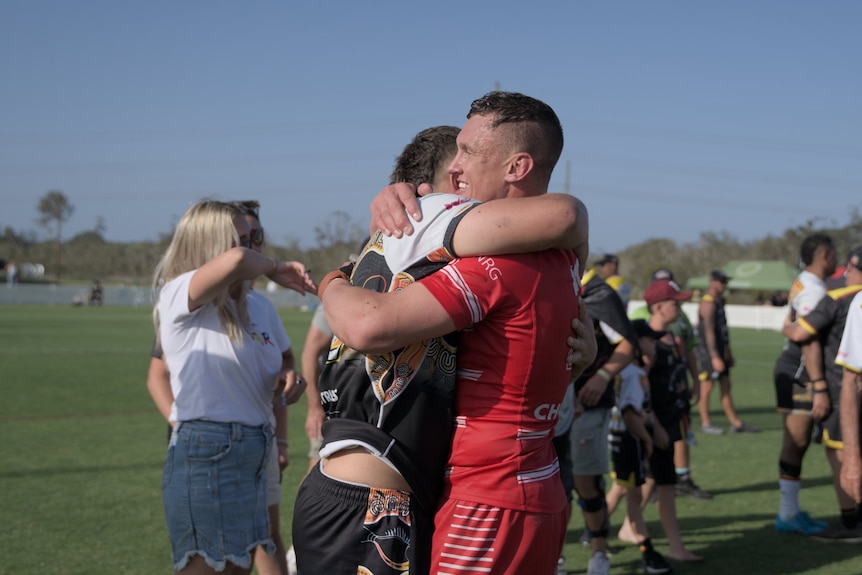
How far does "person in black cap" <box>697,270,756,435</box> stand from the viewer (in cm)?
1205

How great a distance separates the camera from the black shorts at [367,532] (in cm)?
204

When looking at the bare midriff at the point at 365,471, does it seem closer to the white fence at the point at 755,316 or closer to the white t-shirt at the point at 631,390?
the white t-shirt at the point at 631,390

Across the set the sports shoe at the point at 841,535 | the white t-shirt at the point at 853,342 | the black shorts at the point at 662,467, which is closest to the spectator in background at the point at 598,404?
the black shorts at the point at 662,467

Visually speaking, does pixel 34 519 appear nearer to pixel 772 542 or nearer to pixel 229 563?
pixel 229 563

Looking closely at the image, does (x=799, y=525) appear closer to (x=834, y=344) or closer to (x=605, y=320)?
(x=834, y=344)

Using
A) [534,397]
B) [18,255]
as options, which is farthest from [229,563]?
[18,255]

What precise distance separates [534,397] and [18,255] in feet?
321

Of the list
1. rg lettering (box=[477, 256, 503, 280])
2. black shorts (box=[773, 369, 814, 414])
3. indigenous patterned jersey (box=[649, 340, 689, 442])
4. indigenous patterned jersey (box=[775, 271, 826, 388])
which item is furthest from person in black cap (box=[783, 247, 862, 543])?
rg lettering (box=[477, 256, 503, 280])

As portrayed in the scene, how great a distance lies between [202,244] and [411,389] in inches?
86.6

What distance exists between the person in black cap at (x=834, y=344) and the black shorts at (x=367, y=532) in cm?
564

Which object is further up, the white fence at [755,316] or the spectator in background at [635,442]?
the spectator in background at [635,442]

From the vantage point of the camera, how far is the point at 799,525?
23.1 ft

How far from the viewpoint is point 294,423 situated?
40.6 ft

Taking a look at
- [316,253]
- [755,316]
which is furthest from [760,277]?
[316,253]
